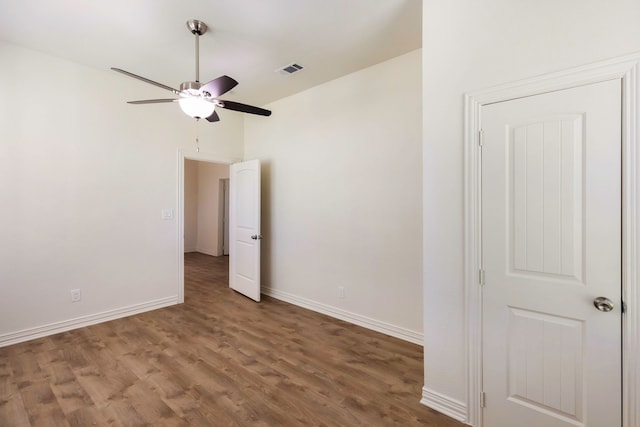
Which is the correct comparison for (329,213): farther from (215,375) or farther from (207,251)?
(207,251)

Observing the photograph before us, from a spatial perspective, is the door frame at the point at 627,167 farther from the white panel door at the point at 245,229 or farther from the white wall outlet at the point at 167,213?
the white wall outlet at the point at 167,213

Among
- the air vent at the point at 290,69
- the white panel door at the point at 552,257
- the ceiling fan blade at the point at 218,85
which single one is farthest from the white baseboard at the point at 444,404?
the air vent at the point at 290,69

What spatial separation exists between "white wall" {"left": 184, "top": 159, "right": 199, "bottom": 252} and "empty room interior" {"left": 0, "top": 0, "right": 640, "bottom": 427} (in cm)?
401

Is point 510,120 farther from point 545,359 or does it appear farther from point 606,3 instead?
point 545,359

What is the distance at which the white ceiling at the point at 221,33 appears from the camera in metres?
2.27

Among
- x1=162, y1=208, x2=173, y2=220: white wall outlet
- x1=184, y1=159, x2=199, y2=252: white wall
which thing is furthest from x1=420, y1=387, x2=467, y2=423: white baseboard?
x1=184, y1=159, x2=199, y2=252: white wall

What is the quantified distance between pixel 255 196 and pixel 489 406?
340 centimetres

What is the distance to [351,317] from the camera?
11.3 ft

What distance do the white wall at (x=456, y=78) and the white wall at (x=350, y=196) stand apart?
36.4 inches

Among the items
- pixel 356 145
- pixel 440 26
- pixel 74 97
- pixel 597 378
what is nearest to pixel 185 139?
pixel 74 97

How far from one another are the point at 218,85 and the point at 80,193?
2.31m

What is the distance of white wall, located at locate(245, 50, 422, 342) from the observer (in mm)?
2955

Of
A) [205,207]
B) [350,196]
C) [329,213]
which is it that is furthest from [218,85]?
[205,207]

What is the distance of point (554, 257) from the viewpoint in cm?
156
